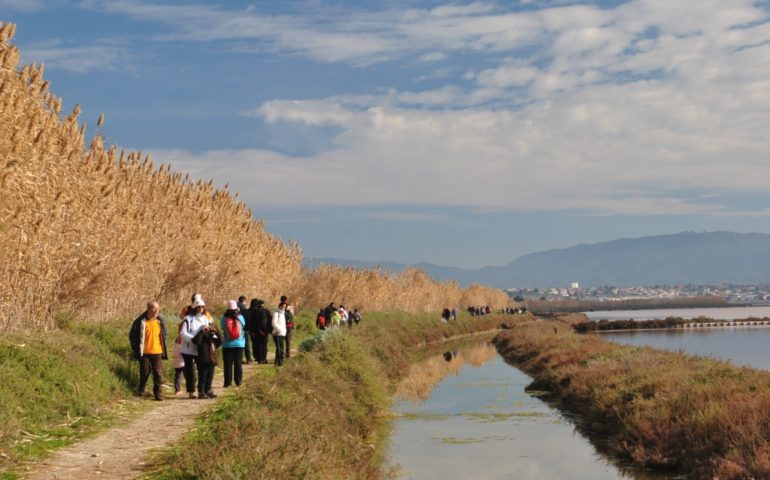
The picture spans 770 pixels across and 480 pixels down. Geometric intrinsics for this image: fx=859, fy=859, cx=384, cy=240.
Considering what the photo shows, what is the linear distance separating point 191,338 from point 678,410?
1143 centimetres

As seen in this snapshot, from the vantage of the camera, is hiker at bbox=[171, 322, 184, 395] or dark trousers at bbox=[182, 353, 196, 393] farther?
hiker at bbox=[171, 322, 184, 395]

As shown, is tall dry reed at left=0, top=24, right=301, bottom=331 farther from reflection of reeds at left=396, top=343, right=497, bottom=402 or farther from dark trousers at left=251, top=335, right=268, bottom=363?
reflection of reeds at left=396, top=343, right=497, bottom=402

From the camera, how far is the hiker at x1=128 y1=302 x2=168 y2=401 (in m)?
17.5

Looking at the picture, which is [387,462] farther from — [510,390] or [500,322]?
[500,322]

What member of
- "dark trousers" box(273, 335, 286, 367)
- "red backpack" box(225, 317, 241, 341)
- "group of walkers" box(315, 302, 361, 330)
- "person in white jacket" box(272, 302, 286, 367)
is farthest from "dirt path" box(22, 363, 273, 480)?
"group of walkers" box(315, 302, 361, 330)

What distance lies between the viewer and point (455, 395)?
33062mm

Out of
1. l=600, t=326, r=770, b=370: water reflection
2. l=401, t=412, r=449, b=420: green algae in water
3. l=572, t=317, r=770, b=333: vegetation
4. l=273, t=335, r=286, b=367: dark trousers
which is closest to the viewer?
l=273, t=335, r=286, b=367: dark trousers

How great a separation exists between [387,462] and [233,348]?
14.3ft

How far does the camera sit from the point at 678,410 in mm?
20344

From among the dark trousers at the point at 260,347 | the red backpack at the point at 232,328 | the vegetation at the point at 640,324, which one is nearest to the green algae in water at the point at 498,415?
the dark trousers at the point at 260,347

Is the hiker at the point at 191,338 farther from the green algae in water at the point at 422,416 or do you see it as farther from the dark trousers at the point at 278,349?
the green algae in water at the point at 422,416

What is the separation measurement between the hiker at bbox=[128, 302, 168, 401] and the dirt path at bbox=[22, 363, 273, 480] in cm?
110

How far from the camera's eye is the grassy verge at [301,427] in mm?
10875

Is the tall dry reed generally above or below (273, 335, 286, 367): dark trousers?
above
